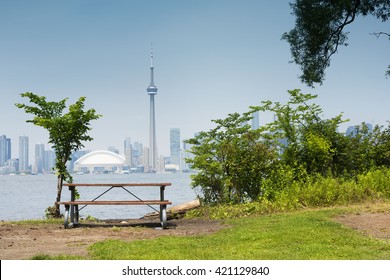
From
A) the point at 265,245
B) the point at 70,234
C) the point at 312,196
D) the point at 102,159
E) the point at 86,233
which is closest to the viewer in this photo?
the point at 265,245

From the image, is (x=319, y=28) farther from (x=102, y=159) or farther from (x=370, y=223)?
(x=102, y=159)

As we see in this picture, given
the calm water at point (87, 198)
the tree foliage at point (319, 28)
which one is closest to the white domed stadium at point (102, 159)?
the calm water at point (87, 198)

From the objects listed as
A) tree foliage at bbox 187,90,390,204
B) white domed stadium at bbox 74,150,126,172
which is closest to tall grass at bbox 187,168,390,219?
tree foliage at bbox 187,90,390,204

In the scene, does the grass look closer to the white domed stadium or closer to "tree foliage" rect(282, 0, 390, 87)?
"tree foliage" rect(282, 0, 390, 87)

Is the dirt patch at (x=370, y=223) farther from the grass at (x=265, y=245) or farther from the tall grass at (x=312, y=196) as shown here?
the tall grass at (x=312, y=196)

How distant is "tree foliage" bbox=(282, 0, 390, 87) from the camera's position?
792 inches

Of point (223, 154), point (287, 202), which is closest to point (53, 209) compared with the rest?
point (223, 154)

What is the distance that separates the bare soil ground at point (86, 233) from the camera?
10.1m

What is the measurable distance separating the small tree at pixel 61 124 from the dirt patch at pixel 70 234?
3.00 m

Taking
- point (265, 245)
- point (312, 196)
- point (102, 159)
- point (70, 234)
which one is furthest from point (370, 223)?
point (102, 159)

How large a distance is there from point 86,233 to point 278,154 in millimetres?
8796

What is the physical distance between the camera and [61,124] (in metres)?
17.3

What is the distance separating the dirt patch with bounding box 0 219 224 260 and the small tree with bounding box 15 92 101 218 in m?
3.00
